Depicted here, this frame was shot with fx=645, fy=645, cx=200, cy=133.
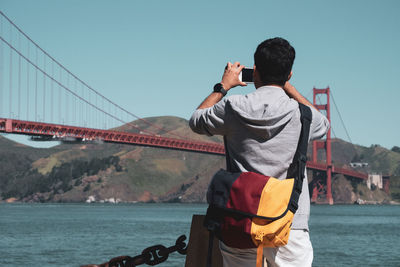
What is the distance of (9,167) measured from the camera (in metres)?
151

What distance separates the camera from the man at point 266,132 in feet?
6.43

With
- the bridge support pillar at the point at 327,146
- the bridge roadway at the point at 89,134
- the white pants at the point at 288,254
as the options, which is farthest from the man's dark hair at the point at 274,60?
the bridge support pillar at the point at 327,146

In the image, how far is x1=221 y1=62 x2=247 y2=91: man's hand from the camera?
2.21 meters

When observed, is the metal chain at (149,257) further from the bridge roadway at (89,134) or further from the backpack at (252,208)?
the bridge roadway at (89,134)

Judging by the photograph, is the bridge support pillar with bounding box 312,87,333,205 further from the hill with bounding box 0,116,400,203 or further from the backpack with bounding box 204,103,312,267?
the backpack with bounding box 204,103,312,267

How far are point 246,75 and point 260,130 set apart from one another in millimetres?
338

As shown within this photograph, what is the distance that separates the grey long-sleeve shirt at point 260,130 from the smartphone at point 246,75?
0.20 meters

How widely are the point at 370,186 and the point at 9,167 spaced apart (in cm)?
8412

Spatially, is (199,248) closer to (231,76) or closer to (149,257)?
(149,257)

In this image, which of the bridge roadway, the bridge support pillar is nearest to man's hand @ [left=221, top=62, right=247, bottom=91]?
the bridge roadway

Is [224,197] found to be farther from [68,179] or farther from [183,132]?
[183,132]

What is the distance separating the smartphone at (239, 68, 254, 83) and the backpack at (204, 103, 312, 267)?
0.42m

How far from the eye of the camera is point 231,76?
2.22 meters

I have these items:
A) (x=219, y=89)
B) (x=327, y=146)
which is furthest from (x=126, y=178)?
(x=219, y=89)
